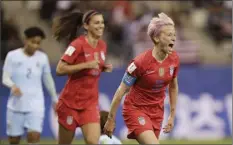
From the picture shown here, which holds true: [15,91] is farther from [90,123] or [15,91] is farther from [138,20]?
[138,20]

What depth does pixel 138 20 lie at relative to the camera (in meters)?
20.3

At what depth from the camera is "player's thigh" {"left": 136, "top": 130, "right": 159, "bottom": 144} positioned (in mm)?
8794

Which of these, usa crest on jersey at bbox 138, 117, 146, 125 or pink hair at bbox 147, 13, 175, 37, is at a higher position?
pink hair at bbox 147, 13, 175, 37

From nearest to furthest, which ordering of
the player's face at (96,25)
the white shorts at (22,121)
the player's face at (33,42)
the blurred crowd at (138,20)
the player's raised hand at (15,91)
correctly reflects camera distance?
the player's face at (96,25) → the player's raised hand at (15,91) → the player's face at (33,42) → the white shorts at (22,121) → the blurred crowd at (138,20)

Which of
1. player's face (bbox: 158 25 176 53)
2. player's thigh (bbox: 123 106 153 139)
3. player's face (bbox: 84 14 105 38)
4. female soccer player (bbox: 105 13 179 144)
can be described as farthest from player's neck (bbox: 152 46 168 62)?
player's face (bbox: 84 14 105 38)

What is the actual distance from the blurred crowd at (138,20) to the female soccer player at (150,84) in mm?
8972

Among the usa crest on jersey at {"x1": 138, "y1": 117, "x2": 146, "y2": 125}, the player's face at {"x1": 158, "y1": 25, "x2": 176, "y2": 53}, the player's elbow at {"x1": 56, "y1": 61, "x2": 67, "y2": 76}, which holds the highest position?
the player's face at {"x1": 158, "y1": 25, "x2": 176, "y2": 53}

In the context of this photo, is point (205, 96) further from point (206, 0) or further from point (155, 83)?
point (155, 83)

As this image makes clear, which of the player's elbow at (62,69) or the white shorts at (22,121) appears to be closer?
the player's elbow at (62,69)

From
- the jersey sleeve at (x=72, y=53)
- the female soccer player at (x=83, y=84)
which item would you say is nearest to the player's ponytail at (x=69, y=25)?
the female soccer player at (x=83, y=84)

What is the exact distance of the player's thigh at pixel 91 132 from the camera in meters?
10.4

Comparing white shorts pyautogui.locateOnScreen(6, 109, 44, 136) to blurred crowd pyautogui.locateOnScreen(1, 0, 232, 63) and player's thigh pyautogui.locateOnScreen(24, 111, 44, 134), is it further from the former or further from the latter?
blurred crowd pyautogui.locateOnScreen(1, 0, 232, 63)

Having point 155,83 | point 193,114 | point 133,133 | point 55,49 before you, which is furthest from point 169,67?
point 55,49

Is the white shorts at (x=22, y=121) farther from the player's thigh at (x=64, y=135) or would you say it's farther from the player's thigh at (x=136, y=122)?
the player's thigh at (x=136, y=122)
